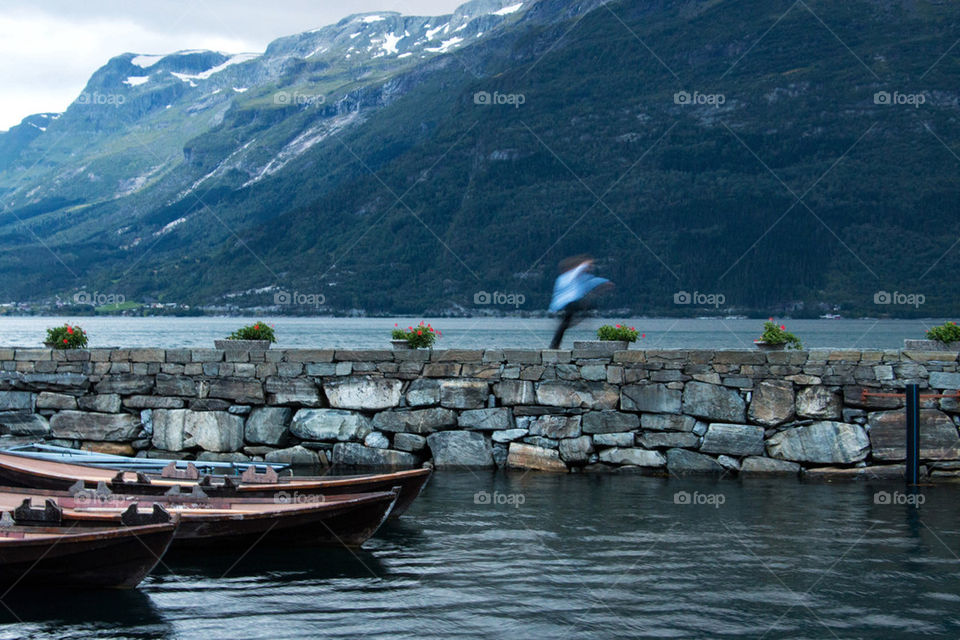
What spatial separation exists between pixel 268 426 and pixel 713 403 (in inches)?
331

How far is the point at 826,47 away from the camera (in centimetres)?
16012

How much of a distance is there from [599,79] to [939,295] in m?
68.4

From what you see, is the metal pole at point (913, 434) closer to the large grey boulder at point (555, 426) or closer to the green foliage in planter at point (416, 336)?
the large grey boulder at point (555, 426)

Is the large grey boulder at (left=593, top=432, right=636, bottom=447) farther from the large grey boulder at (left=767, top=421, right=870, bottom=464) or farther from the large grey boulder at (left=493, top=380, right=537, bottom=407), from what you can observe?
the large grey boulder at (left=767, top=421, right=870, bottom=464)

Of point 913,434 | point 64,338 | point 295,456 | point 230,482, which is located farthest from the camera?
point 64,338

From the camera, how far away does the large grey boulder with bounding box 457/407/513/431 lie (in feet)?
58.9

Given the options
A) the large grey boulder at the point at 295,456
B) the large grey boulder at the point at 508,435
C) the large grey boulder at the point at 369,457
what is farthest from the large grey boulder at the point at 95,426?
the large grey boulder at the point at 508,435

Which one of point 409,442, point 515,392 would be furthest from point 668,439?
point 409,442

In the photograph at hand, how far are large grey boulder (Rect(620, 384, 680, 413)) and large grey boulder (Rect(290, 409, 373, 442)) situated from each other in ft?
16.1

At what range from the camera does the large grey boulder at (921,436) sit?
1688 cm

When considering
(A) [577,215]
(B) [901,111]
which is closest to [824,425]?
(A) [577,215]

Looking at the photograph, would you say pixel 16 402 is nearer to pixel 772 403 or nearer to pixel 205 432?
pixel 205 432

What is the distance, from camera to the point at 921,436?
1695 cm
